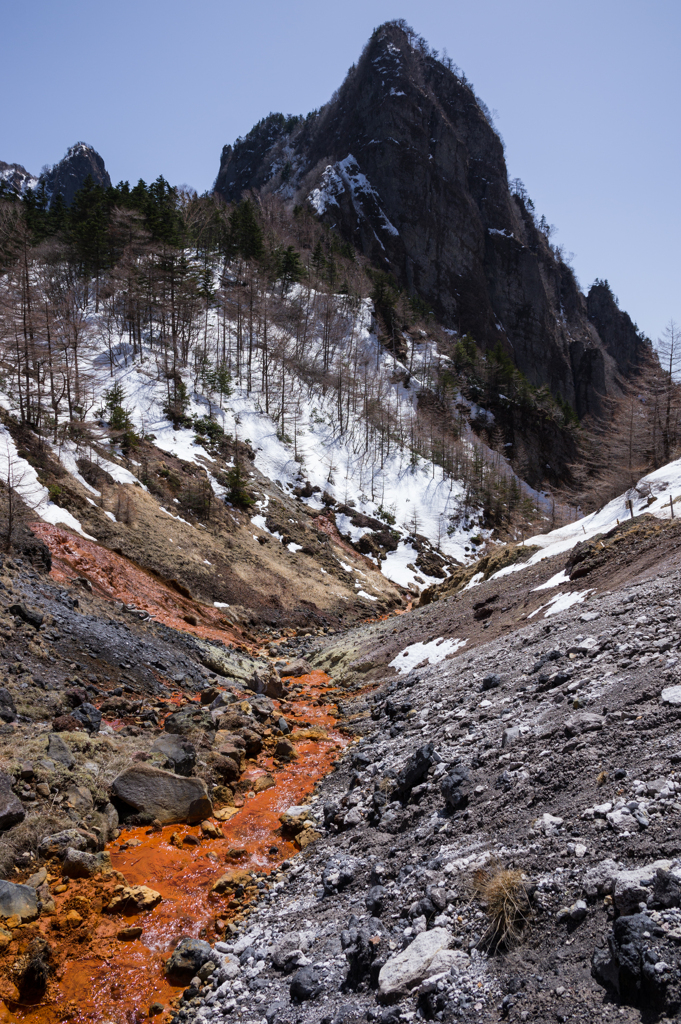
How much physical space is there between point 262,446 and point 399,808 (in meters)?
42.7

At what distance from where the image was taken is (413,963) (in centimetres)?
462

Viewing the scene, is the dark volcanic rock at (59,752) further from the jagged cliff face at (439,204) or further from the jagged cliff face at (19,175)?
the jagged cliff face at (19,175)

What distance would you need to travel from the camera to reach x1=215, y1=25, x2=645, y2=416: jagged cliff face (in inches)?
4321

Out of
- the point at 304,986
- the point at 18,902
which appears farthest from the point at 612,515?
the point at 18,902

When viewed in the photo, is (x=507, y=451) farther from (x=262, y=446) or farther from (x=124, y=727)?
(x=124, y=727)

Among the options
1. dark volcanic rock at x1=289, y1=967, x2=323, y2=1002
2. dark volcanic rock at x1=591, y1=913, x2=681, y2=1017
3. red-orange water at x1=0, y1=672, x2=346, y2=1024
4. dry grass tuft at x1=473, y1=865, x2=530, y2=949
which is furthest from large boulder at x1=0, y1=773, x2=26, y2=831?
dark volcanic rock at x1=591, y1=913, x2=681, y2=1017

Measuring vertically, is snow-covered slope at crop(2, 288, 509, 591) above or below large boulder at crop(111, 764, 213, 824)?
above

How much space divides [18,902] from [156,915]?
168 centimetres

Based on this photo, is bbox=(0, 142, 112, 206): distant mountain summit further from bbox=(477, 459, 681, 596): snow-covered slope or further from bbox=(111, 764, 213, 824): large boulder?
bbox=(111, 764, 213, 824): large boulder

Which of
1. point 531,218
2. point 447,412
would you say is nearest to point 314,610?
point 447,412

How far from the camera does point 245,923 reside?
684 cm

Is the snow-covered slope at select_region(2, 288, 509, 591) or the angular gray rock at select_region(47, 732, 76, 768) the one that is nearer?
the angular gray rock at select_region(47, 732, 76, 768)

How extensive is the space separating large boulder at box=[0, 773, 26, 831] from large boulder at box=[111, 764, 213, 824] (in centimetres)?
178

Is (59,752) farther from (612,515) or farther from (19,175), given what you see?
(19,175)
